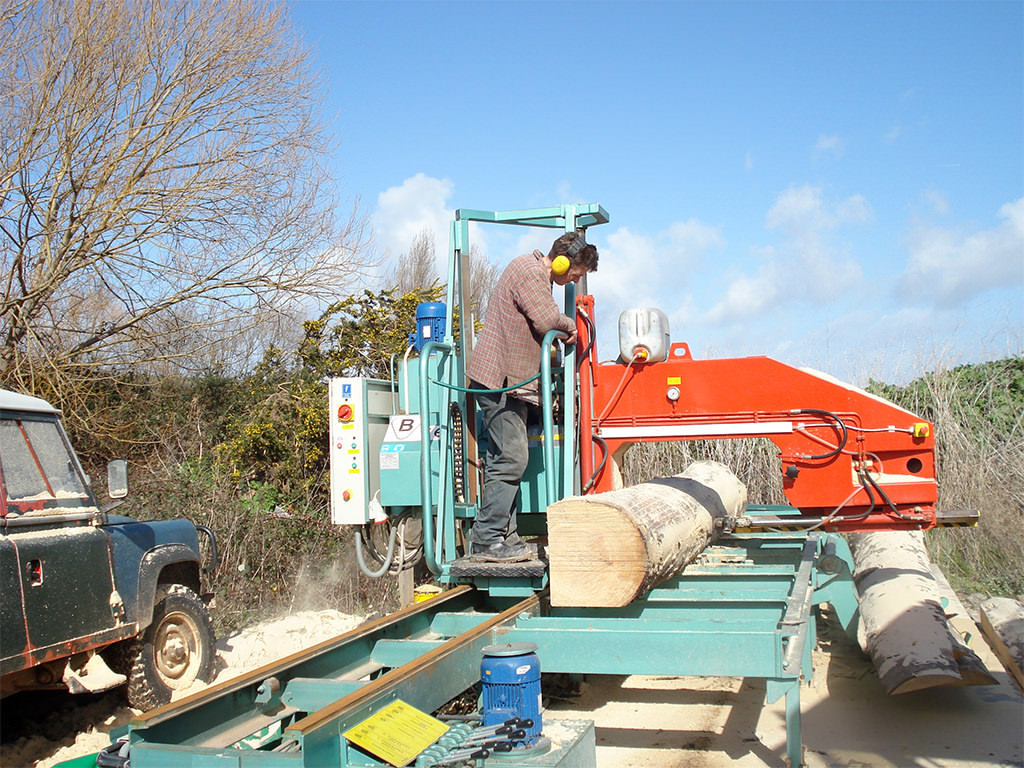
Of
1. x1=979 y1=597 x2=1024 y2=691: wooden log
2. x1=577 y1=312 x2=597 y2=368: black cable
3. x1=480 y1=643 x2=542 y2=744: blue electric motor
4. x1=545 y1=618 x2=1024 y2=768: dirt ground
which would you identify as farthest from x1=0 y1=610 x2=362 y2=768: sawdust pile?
x1=979 y1=597 x2=1024 y2=691: wooden log

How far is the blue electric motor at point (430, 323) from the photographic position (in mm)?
7047

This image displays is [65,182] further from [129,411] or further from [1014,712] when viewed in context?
[1014,712]

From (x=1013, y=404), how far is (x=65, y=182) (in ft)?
36.4

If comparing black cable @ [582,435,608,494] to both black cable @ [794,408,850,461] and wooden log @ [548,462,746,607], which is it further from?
black cable @ [794,408,850,461]

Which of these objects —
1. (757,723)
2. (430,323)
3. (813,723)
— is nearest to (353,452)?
(430,323)

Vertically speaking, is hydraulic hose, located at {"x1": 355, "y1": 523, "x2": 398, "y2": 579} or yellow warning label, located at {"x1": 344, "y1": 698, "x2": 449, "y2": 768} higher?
hydraulic hose, located at {"x1": 355, "y1": 523, "x2": 398, "y2": 579}

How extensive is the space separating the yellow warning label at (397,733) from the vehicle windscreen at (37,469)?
267 cm

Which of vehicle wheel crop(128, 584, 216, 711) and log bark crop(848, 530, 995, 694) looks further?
vehicle wheel crop(128, 584, 216, 711)

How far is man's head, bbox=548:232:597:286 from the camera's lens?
5.93 metres

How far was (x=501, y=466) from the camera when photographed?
5832mm

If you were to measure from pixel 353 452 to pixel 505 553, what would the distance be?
1794mm

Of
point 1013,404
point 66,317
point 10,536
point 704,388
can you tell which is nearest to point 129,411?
point 66,317

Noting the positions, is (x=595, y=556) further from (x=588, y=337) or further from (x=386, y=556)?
(x=386, y=556)

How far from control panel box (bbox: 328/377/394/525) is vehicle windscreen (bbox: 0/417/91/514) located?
184cm
